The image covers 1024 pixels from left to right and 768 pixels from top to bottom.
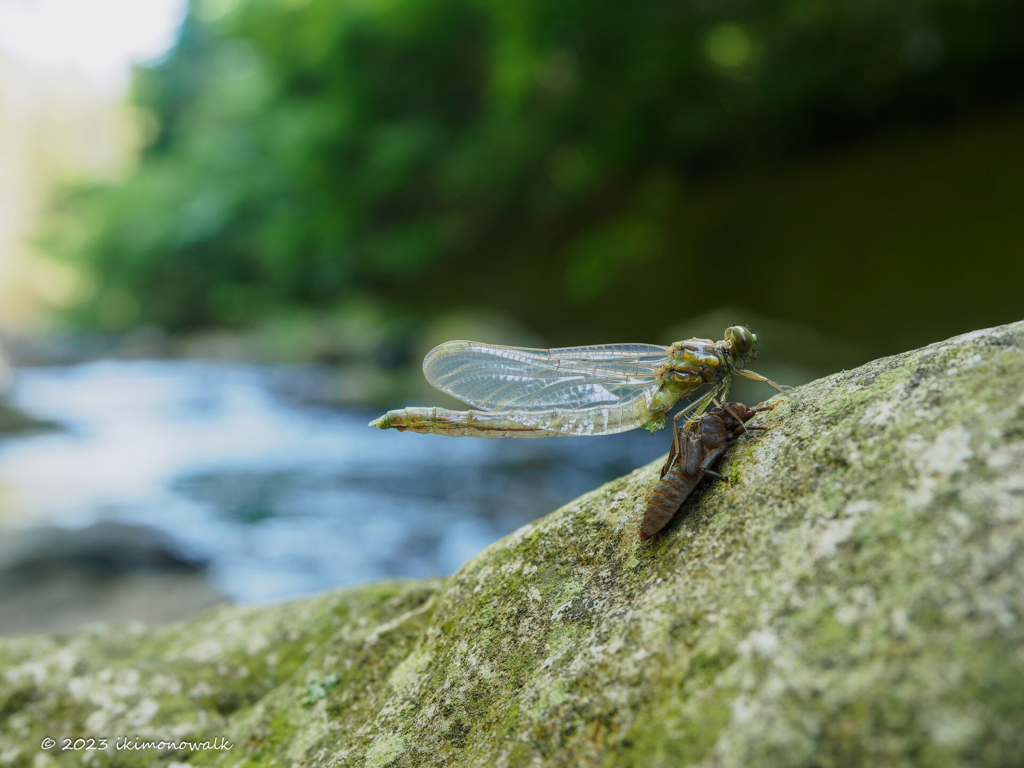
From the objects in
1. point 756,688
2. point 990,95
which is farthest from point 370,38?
point 756,688

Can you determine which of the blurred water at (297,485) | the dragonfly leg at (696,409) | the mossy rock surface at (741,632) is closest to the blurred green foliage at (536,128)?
the blurred water at (297,485)

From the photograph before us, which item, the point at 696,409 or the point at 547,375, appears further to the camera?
the point at 547,375

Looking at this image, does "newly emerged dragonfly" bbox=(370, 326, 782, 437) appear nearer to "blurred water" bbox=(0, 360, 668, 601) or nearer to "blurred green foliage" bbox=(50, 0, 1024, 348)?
"blurred water" bbox=(0, 360, 668, 601)

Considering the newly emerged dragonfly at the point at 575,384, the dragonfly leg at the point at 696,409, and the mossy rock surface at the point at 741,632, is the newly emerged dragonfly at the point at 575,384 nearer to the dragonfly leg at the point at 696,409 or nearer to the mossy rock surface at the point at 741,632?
the dragonfly leg at the point at 696,409

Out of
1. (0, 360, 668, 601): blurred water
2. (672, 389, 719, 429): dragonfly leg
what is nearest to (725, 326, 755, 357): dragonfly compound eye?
(672, 389, 719, 429): dragonfly leg

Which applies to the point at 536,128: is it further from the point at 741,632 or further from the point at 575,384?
the point at 741,632

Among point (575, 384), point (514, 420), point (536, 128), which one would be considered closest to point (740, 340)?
point (575, 384)
